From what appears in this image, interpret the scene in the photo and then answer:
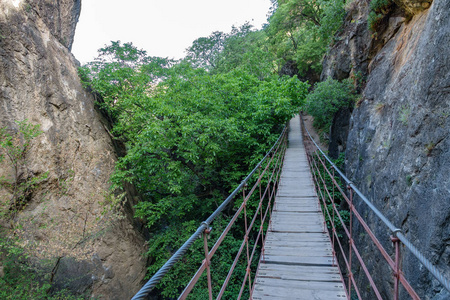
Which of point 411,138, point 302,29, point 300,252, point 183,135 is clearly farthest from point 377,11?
point 302,29

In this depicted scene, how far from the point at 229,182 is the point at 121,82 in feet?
20.0

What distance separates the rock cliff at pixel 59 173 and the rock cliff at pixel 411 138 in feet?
24.0

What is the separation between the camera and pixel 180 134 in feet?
28.0

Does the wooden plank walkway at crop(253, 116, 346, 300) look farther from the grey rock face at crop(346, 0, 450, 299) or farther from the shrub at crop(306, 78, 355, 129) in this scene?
the shrub at crop(306, 78, 355, 129)

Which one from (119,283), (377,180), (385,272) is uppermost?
(377,180)

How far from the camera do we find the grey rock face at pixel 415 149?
2947 millimetres

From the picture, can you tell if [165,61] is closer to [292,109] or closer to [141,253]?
[292,109]

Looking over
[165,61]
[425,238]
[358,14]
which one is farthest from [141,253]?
[358,14]

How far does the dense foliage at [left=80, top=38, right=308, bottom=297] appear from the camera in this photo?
7.81 m

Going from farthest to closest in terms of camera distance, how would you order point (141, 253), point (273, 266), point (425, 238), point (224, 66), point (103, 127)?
point (224, 66) → point (103, 127) → point (141, 253) → point (273, 266) → point (425, 238)

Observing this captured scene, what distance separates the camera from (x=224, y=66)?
1972cm

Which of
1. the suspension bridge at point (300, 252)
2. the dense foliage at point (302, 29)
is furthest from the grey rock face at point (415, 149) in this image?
the dense foliage at point (302, 29)

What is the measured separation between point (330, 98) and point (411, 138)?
6711mm

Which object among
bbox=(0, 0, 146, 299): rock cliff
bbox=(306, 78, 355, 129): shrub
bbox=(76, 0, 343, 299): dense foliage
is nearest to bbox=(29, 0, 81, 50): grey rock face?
bbox=(0, 0, 146, 299): rock cliff
